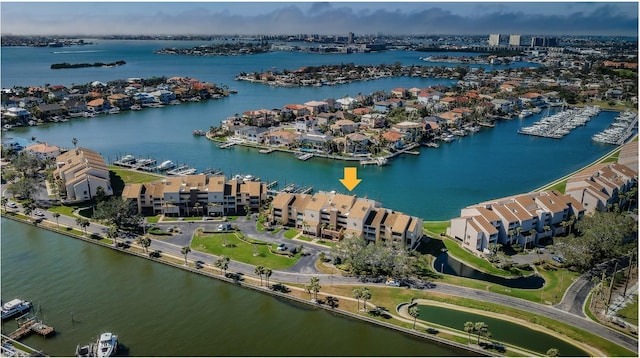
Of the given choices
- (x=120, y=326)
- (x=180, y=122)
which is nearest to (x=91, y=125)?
(x=180, y=122)

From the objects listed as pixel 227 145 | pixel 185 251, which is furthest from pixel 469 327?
pixel 227 145

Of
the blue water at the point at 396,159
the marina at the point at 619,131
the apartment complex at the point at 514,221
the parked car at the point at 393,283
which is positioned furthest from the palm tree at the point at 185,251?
the marina at the point at 619,131

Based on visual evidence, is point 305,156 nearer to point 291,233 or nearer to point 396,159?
point 396,159

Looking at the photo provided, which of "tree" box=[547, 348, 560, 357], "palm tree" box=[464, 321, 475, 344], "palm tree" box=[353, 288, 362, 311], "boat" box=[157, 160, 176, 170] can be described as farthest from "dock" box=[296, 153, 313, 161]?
"tree" box=[547, 348, 560, 357]

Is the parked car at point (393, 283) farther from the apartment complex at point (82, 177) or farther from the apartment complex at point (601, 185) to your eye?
the apartment complex at point (82, 177)

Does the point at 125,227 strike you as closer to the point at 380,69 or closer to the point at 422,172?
the point at 422,172

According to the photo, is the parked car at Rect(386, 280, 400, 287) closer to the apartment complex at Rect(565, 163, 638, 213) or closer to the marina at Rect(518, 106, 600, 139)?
the apartment complex at Rect(565, 163, 638, 213)

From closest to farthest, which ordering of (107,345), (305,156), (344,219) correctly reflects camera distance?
(107,345) → (344,219) → (305,156)
